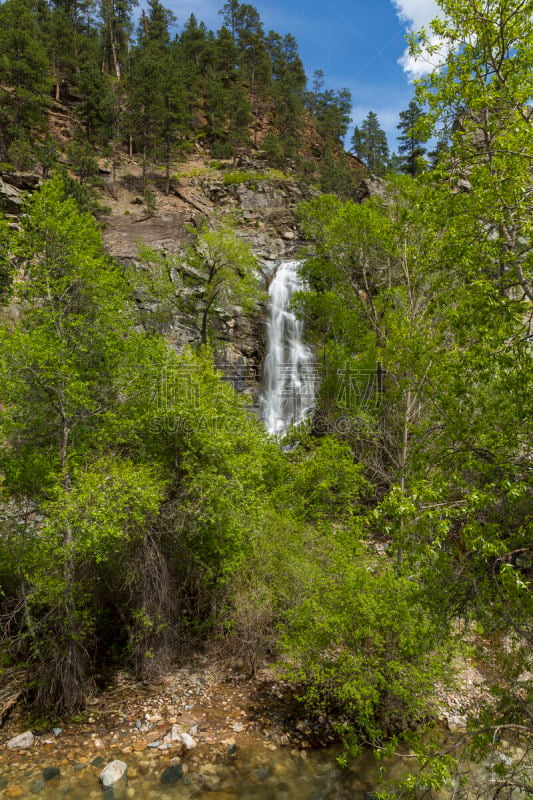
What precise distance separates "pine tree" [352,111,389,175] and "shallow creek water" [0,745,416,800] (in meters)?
60.3

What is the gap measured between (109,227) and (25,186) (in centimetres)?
547

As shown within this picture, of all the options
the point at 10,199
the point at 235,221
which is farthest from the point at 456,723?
the point at 10,199

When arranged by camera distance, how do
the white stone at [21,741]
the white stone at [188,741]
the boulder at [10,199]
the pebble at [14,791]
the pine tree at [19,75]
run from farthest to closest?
the pine tree at [19,75] → the boulder at [10,199] → the white stone at [188,741] → the white stone at [21,741] → the pebble at [14,791]

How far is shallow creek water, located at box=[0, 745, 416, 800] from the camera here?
8117 millimetres

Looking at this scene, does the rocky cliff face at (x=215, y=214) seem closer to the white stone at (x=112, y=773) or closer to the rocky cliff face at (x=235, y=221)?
the rocky cliff face at (x=235, y=221)

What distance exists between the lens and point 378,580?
9234 millimetres

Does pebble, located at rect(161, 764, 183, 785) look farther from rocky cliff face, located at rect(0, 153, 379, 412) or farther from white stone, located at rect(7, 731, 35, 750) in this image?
rocky cliff face, located at rect(0, 153, 379, 412)

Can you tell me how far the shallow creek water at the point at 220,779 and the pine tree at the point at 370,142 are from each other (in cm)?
6028

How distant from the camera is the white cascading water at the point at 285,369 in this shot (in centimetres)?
2550

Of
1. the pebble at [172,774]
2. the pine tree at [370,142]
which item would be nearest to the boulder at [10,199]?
the pebble at [172,774]

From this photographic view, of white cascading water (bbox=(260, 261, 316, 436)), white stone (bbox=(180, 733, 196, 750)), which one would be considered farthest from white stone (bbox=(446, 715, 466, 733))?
white cascading water (bbox=(260, 261, 316, 436))

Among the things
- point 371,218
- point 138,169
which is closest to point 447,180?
point 371,218

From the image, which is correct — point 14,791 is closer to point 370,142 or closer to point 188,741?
point 188,741

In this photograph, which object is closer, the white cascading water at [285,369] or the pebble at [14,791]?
the pebble at [14,791]
